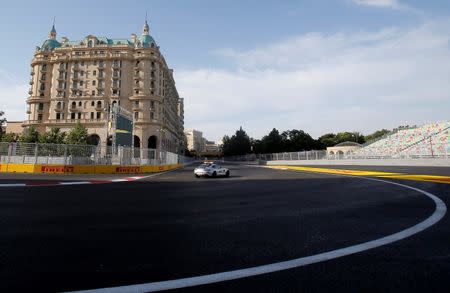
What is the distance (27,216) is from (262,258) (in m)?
5.22

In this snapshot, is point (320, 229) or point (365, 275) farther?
point (320, 229)

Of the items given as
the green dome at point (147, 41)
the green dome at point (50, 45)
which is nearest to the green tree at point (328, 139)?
the green dome at point (147, 41)

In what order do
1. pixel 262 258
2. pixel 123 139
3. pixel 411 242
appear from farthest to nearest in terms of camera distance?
pixel 123 139 < pixel 411 242 < pixel 262 258

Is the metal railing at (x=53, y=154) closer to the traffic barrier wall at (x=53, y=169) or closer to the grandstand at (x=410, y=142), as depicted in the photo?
the traffic barrier wall at (x=53, y=169)

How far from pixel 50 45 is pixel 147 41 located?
30.0m

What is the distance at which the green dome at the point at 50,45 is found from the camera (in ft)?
292

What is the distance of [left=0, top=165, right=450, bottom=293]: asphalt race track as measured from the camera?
2.99 meters

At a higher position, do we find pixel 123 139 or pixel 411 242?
pixel 123 139

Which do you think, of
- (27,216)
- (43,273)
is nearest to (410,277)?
(43,273)

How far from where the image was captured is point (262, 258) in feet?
12.2

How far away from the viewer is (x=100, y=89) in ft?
268

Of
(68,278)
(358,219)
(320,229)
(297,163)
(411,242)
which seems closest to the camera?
(68,278)

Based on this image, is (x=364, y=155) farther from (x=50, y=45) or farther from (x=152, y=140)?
(x=50, y=45)

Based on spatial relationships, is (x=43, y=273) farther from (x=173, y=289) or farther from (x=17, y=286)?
(x=173, y=289)
